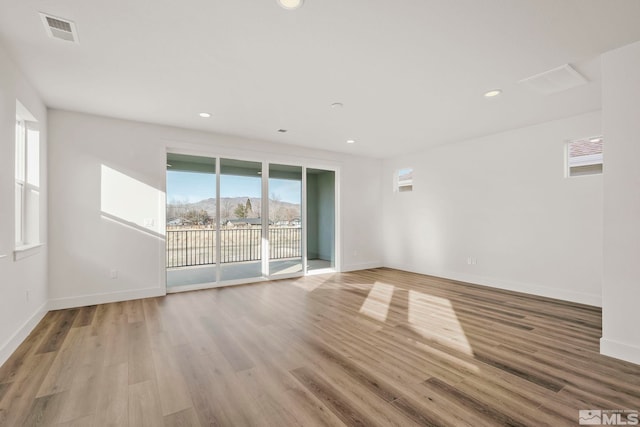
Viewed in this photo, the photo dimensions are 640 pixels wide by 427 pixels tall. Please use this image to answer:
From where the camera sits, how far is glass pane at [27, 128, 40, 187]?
3426 millimetres

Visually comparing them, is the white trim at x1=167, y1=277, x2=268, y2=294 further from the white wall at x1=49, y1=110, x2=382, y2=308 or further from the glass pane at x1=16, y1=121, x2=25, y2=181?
the glass pane at x1=16, y1=121, x2=25, y2=181

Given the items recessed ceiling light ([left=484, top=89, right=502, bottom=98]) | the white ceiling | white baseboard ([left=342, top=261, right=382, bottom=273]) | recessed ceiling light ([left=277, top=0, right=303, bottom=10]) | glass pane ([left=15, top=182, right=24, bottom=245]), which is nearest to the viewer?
recessed ceiling light ([left=277, top=0, right=303, bottom=10])

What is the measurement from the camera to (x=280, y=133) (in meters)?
5.09

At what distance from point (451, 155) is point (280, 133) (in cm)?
339

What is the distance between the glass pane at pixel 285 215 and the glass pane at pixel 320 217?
3.08 feet

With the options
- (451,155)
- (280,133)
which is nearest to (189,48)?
(280,133)

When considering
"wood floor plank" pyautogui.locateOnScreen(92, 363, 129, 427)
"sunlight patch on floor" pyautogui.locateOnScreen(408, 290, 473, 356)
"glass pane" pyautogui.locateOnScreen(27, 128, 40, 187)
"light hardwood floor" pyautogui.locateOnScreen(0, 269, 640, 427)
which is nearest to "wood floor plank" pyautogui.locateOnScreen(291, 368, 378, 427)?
"light hardwood floor" pyautogui.locateOnScreen(0, 269, 640, 427)

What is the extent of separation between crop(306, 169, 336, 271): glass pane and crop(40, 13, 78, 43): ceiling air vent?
5060mm

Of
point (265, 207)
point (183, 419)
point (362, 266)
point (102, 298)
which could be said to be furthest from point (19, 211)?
point (362, 266)

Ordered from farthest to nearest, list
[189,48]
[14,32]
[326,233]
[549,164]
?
[326,233] < [549,164] < [189,48] < [14,32]

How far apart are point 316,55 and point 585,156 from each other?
167 inches

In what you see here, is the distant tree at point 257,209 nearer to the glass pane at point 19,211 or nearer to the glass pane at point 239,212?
the glass pane at point 239,212

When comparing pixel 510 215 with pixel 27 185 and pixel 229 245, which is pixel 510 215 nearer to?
pixel 229 245

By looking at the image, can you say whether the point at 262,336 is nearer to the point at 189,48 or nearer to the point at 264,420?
the point at 264,420
